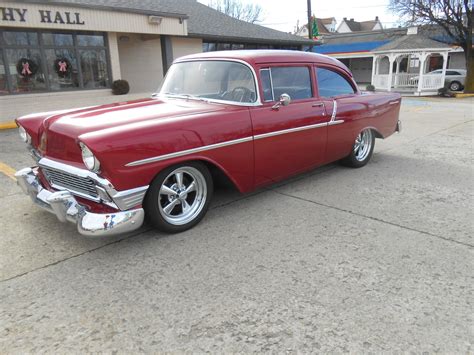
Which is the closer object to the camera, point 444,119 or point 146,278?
point 146,278

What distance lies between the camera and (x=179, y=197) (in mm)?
3602

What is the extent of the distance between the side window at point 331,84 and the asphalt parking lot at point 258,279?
1.42 metres

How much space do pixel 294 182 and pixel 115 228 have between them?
2792mm

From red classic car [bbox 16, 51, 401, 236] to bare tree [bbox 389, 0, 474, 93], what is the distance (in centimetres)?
1836

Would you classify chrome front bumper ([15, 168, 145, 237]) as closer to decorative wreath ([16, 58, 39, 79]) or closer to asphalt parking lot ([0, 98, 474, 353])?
asphalt parking lot ([0, 98, 474, 353])

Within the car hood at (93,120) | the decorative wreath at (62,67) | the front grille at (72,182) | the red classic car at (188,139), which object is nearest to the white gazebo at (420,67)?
the decorative wreath at (62,67)

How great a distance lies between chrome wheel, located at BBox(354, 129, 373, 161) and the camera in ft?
19.5

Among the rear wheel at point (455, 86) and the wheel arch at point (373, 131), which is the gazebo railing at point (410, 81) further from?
the wheel arch at point (373, 131)

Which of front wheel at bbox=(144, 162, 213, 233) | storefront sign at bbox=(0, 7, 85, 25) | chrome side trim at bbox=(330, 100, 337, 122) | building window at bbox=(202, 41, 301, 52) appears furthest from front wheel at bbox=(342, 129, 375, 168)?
building window at bbox=(202, 41, 301, 52)

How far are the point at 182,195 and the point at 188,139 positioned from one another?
55 centimetres

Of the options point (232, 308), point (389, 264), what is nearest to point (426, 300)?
point (389, 264)

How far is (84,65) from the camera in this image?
534 inches

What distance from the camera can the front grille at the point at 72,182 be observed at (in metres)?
3.20

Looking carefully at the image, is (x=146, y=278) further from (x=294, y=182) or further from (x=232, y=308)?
(x=294, y=182)
